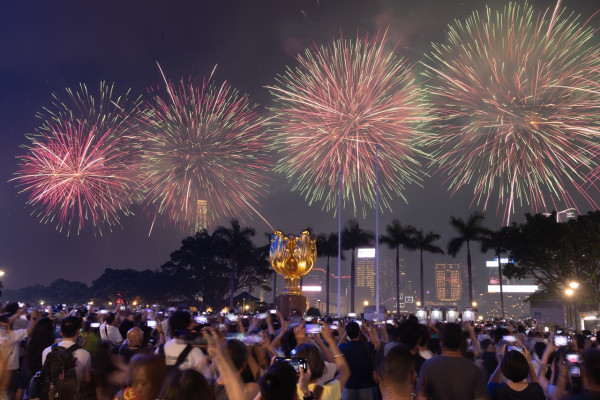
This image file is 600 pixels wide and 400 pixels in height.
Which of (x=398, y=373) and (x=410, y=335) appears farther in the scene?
(x=410, y=335)

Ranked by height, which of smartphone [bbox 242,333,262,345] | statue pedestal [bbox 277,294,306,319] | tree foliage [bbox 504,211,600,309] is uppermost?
tree foliage [bbox 504,211,600,309]

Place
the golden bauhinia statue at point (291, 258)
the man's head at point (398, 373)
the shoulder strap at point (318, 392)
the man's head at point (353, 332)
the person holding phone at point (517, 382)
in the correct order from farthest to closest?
1. the golden bauhinia statue at point (291, 258)
2. the man's head at point (353, 332)
3. the person holding phone at point (517, 382)
4. the man's head at point (398, 373)
5. the shoulder strap at point (318, 392)

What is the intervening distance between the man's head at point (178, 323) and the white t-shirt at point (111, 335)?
3.70 meters

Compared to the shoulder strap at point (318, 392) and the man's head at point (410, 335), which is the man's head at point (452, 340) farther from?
the man's head at point (410, 335)

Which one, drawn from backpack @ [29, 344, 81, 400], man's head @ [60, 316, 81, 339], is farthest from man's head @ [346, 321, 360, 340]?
backpack @ [29, 344, 81, 400]

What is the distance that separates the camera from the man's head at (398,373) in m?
Result: 4.62

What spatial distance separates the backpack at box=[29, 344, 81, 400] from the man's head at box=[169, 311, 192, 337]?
3.71ft

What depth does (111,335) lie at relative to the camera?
29.8 feet

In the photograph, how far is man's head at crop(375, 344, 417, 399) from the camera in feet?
15.2

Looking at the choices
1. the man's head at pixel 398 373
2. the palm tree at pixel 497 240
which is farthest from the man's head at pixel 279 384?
the palm tree at pixel 497 240

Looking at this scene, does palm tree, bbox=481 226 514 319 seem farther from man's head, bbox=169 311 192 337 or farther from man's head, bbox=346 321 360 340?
man's head, bbox=169 311 192 337

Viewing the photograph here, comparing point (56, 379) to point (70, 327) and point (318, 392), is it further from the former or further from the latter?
point (318, 392)

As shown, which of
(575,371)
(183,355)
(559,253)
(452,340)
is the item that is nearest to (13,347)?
(183,355)

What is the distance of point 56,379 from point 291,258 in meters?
22.5
